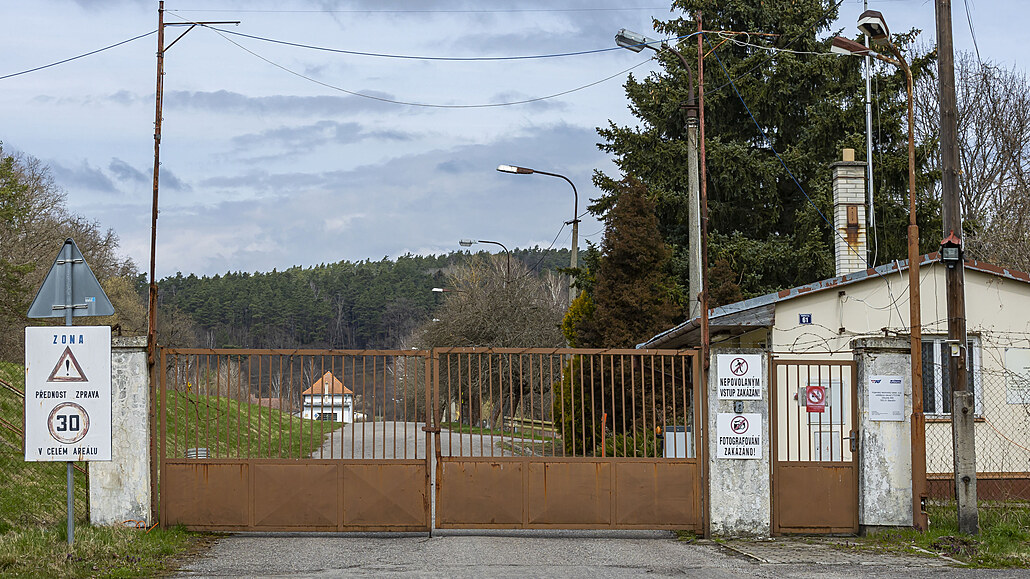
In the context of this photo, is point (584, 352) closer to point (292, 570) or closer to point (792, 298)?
point (292, 570)

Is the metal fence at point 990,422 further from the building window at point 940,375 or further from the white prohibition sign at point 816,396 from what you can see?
the white prohibition sign at point 816,396

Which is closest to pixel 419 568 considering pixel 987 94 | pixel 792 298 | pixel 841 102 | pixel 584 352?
pixel 584 352

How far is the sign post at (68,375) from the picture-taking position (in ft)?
33.6

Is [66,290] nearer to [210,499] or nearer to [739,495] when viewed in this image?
[210,499]

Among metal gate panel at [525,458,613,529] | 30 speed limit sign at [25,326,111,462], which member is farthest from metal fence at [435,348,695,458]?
30 speed limit sign at [25,326,111,462]

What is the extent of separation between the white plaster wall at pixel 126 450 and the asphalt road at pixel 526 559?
1173 mm

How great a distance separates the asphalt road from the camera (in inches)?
379

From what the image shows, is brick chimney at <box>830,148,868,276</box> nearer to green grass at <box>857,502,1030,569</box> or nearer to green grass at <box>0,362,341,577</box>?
green grass at <box>857,502,1030,569</box>

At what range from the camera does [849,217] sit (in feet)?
62.4

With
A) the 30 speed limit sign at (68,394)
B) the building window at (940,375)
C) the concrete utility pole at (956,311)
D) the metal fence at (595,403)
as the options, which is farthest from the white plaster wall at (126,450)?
the building window at (940,375)

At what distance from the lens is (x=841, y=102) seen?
34812mm

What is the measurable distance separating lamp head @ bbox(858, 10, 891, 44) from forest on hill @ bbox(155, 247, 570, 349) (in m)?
60.7

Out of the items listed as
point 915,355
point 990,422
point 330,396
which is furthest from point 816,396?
point 330,396

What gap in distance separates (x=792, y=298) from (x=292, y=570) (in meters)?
9.48
